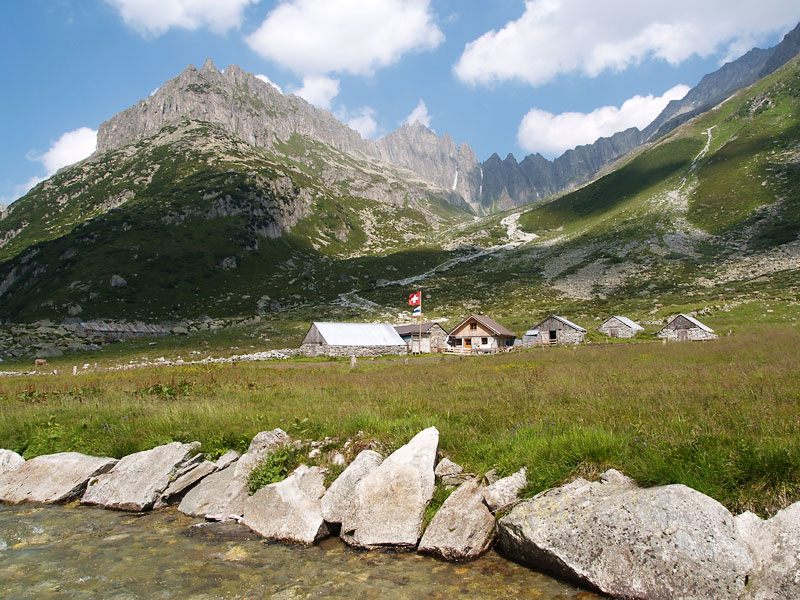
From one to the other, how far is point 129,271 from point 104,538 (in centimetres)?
13013

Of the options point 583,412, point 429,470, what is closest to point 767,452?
point 583,412

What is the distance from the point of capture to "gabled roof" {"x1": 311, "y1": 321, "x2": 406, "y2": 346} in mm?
58312

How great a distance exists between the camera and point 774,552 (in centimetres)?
478

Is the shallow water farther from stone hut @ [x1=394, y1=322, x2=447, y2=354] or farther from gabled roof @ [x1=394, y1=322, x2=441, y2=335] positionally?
gabled roof @ [x1=394, y1=322, x2=441, y2=335]

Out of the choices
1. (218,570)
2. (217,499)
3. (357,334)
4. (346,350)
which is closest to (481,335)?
(357,334)

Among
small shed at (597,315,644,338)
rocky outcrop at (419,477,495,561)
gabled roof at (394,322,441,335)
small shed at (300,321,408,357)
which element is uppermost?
rocky outcrop at (419,477,495,561)

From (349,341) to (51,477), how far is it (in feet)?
160

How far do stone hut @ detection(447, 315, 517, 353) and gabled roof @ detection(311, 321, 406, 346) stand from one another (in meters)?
10.1

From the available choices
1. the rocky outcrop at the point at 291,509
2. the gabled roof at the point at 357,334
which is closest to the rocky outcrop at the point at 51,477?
the rocky outcrop at the point at 291,509

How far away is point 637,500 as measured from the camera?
5770 mm

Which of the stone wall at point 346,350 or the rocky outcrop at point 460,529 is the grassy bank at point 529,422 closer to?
the rocky outcrop at point 460,529

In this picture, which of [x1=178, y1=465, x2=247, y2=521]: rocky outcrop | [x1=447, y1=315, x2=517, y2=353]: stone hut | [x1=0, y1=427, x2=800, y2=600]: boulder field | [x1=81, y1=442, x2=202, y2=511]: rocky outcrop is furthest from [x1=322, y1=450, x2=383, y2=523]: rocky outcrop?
[x1=447, y1=315, x2=517, y2=353]: stone hut

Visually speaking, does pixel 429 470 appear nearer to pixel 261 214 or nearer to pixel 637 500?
pixel 637 500

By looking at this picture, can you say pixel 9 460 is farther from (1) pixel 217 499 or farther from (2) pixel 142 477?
(1) pixel 217 499
